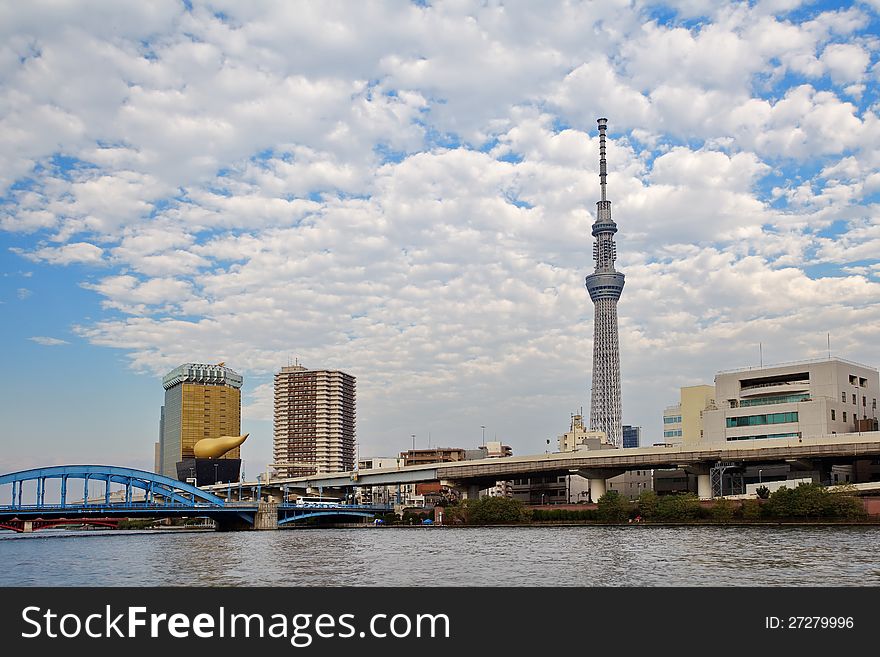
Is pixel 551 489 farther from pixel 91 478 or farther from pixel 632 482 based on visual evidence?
pixel 91 478

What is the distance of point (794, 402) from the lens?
12731 cm

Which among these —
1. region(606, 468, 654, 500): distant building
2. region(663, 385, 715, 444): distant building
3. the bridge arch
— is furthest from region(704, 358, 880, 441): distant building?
the bridge arch

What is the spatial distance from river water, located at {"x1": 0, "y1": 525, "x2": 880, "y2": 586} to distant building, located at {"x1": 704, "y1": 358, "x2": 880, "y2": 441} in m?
36.3

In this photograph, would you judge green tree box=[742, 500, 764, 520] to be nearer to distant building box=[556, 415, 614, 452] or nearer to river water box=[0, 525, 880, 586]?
river water box=[0, 525, 880, 586]

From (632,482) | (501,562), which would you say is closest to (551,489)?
(632,482)

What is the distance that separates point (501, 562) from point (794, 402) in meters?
81.5

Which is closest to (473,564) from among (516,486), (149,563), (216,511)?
(149,563)

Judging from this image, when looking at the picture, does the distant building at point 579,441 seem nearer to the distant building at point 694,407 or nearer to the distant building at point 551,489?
the distant building at point 551,489

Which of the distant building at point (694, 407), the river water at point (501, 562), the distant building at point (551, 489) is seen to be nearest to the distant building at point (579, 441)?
the distant building at point (551, 489)

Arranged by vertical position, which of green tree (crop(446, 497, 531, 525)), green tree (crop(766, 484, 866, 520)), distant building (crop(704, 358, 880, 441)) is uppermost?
distant building (crop(704, 358, 880, 441))

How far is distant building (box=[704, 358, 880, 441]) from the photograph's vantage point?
409 ft

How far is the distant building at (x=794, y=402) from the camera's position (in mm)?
124750

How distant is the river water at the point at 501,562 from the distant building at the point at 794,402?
119 feet
